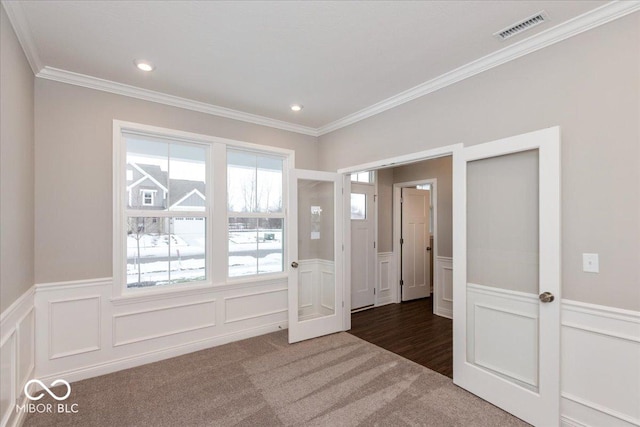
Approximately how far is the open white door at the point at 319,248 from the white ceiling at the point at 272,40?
1223 mm

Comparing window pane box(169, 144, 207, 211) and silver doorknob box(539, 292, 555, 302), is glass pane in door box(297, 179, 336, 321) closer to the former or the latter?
window pane box(169, 144, 207, 211)

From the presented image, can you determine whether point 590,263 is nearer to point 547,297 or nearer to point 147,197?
point 547,297

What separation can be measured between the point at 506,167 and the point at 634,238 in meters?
0.88

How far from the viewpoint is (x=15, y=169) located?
2107 mm

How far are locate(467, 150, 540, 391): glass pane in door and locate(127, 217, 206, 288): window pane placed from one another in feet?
9.44

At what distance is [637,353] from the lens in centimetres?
180

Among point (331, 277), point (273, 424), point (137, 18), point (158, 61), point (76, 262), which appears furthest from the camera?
point (331, 277)

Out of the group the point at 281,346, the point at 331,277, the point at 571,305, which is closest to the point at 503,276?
the point at 571,305

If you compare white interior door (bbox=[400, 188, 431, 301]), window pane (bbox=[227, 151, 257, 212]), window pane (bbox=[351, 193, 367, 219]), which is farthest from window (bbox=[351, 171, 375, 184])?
window pane (bbox=[227, 151, 257, 212])

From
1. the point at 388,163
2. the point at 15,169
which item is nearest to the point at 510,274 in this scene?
the point at 388,163

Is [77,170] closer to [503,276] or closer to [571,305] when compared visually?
[503,276]

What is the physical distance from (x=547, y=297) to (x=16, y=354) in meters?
3.70

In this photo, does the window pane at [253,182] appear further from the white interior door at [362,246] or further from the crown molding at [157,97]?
the white interior door at [362,246]

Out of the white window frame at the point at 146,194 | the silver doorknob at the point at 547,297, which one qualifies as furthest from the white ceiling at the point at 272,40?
the silver doorknob at the point at 547,297
